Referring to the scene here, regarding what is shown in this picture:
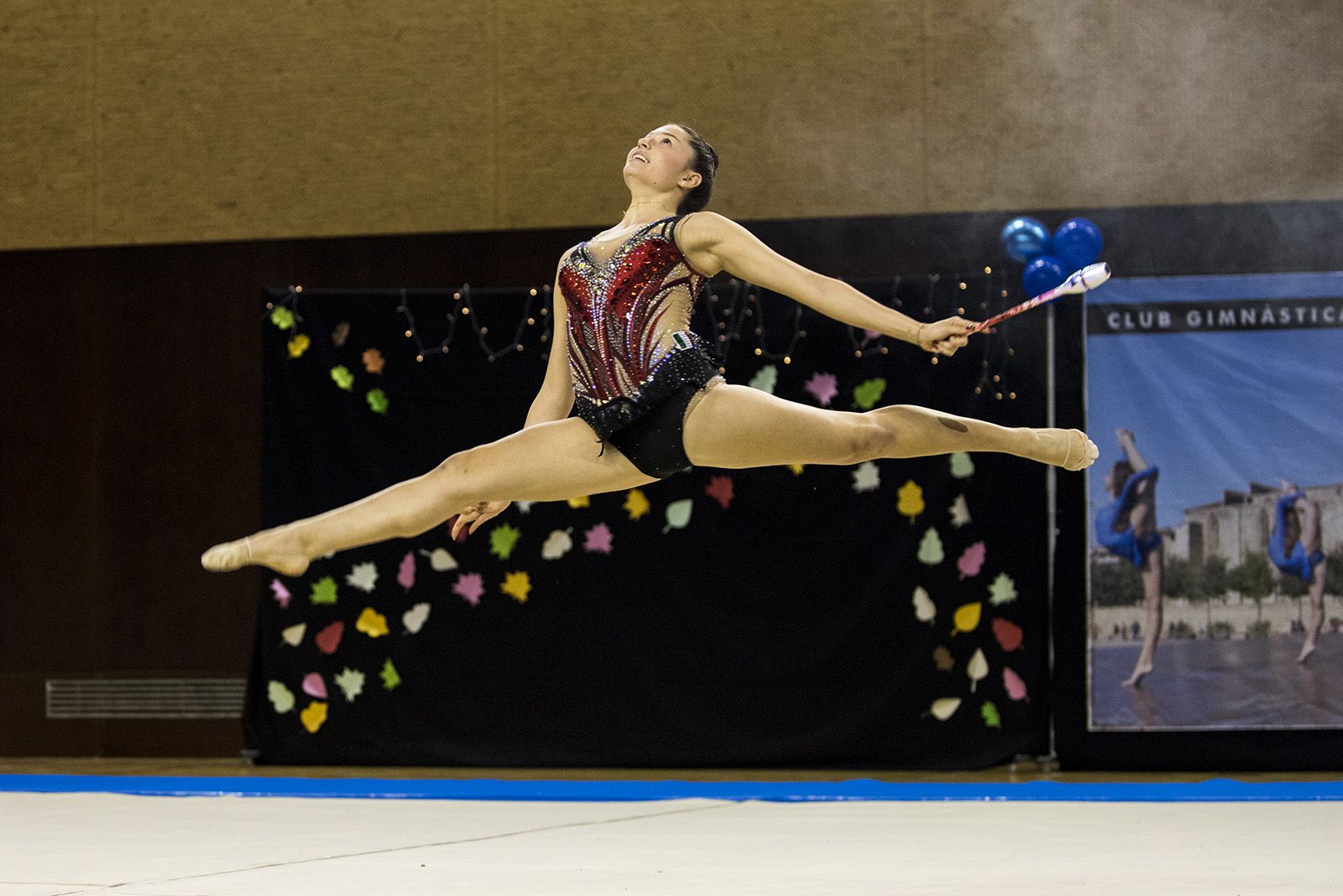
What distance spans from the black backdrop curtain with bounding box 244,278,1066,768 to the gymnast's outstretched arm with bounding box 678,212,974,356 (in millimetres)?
2717

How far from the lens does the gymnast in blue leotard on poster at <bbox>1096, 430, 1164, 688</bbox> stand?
233 inches

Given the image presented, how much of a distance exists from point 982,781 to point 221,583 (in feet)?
10.7

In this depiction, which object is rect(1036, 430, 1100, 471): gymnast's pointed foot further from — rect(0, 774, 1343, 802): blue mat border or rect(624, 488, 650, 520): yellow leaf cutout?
rect(624, 488, 650, 520): yellow leaf cutout

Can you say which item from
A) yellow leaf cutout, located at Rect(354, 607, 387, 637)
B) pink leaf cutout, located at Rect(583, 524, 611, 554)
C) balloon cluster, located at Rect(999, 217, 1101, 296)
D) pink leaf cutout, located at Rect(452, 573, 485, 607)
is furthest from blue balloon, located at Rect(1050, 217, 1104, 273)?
yellow leaf cutout, located at Rect(354, 607, 387, 637)

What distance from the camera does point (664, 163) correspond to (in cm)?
362

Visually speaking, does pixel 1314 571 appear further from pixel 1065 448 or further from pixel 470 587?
pixel 470 587

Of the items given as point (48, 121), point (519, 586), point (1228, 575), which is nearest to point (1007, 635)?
point (1228, 575)

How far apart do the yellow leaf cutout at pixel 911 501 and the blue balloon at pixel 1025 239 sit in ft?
3.05

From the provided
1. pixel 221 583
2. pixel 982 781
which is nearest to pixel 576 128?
pixel 221 583

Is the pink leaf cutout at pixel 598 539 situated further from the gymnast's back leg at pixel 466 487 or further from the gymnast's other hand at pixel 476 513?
the gymnast's back leg at pixel 466 487

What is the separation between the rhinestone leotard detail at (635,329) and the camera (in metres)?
3.42

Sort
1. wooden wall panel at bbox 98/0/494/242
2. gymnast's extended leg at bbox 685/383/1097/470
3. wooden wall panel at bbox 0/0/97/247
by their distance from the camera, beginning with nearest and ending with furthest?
1. gymnast's extended leg at bbox 685/383/1097/470
2. wooden wall panel at bbox 98/0/494/242
3. wooden wall panel at bbox 0/0/97/247

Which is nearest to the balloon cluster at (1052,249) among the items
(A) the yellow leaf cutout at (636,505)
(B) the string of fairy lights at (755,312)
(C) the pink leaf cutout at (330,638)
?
(B) the string of fairy lights at (755,312)

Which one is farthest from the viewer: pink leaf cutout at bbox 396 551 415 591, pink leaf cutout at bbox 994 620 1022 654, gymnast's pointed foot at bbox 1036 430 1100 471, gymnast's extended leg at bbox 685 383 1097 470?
pink leaf cutout at bbox 396 551 415 591
